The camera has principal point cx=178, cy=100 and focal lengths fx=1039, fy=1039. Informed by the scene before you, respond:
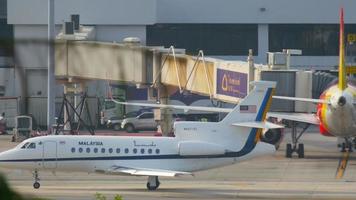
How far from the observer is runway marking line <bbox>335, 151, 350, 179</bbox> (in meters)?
47.7

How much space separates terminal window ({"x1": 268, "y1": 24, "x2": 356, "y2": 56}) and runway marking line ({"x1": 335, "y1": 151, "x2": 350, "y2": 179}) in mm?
37748

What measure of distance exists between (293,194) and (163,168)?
5048 mm

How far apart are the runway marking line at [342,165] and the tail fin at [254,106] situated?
6.84m

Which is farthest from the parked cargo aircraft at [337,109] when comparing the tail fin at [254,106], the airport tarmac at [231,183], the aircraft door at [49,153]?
the aircraft door at [49,153]

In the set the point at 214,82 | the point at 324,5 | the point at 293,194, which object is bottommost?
the point at 293,194

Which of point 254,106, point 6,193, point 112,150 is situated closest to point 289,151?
point 254,106

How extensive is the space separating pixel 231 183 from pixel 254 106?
4047 mm

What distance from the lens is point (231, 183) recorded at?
4416 centimetres

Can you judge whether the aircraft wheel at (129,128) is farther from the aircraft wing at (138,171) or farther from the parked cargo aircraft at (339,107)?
the aircraft wing at (138,171)

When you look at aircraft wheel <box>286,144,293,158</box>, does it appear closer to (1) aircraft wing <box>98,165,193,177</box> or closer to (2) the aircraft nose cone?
(2) the aircraft nose cone

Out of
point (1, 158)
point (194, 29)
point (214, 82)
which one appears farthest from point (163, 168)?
point (194, 29)

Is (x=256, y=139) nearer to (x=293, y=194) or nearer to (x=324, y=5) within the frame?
(x=293, y=194)

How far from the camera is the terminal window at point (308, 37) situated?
95875 millimetres

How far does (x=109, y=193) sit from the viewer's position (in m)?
39.3
